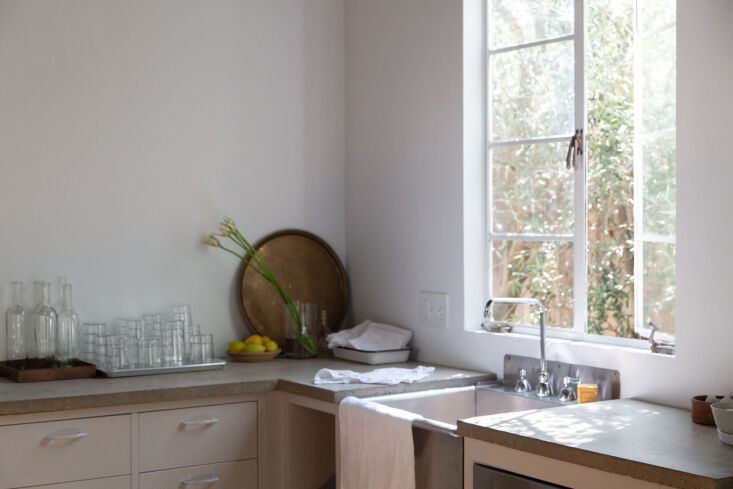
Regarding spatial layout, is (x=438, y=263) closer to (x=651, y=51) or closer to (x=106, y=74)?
(x=651, y=51)

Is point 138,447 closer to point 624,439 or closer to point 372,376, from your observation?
point 372,376

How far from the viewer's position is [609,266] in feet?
10.6

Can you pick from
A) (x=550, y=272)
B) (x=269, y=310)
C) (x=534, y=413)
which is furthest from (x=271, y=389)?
(x=550, y=272)

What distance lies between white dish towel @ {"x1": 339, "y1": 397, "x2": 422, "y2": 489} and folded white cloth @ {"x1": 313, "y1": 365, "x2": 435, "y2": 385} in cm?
19

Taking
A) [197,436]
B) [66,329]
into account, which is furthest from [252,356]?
[66,329]

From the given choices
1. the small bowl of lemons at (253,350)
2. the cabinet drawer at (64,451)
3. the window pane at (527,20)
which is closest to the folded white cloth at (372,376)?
the small bowl of lemons at (253,350)

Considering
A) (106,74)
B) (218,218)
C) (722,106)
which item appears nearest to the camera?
(722,106)

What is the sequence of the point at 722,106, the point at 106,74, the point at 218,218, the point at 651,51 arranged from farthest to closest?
1. the point at 218,218
2. the point at 106,74
3. the point at 651,51
4. the point at 722,106

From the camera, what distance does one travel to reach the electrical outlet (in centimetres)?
314

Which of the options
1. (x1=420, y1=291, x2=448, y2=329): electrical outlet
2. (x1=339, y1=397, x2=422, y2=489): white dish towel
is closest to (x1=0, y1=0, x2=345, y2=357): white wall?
(x1=420, y1=291, x2=448, y2=329): electrical outlet

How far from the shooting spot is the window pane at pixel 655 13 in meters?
2.58

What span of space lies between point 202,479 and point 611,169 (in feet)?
6.00

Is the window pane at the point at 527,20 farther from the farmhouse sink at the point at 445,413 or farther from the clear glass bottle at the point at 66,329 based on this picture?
the clear glass bottle at the point at 66,329

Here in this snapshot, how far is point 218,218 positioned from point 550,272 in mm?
1276
